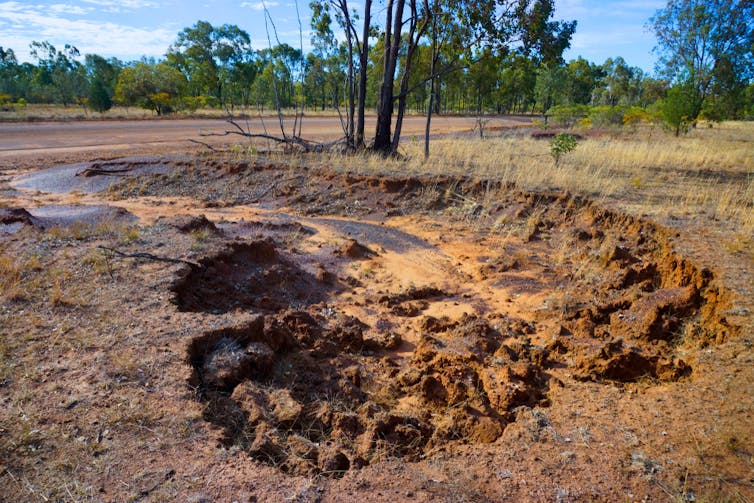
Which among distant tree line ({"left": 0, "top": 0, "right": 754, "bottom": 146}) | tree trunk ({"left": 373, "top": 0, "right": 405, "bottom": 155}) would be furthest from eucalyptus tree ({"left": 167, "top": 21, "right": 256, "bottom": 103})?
tree trunk ({"left": 373, "top": 0, "right": 405, "bottom": 155})

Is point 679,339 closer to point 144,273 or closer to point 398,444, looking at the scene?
point 398,444

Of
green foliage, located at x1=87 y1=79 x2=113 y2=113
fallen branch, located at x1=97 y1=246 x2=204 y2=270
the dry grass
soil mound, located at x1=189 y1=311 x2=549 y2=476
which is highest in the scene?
green foliage, located at x1=87 y1=79 x2=113 y2=113

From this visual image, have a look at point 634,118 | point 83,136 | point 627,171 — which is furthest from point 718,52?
point 83,136

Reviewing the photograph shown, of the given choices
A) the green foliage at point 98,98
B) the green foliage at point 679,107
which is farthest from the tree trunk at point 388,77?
the green foliage at point 98,98

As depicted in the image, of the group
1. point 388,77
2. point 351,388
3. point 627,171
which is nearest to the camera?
point 351,388

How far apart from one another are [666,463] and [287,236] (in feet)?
19.3

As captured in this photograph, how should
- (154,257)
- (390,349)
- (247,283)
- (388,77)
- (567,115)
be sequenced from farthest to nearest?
1. (567,115)
2. (388,77)
3. (247,283)
4. (154,257)
5. (390,349)

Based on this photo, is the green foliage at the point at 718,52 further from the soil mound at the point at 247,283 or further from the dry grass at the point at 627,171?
the soil mound at the point at 247,283

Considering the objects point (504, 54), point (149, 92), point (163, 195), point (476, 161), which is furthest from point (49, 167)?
point (149, 92)

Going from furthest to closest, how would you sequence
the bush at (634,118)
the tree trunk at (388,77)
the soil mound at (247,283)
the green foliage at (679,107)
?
the bush at (634,118) < the green foliage at (679,107) < the tree trunk at (388,77) < the soil mound at (247,283)

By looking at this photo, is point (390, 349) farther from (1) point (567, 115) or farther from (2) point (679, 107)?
(1) point (567, 115)

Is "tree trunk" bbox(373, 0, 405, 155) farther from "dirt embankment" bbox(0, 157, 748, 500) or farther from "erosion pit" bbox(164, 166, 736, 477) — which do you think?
"erosion pit" bbox(164, 166, 736, 477)

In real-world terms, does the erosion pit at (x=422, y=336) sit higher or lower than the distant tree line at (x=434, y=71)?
lower

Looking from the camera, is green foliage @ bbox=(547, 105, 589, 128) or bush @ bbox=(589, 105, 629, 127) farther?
green foliage @ bbox=(547, 105, 589, 128)
